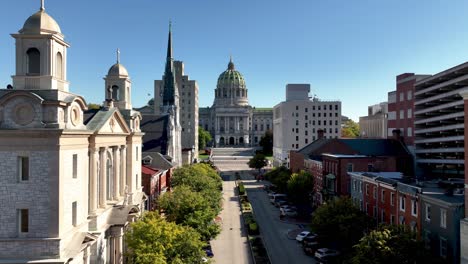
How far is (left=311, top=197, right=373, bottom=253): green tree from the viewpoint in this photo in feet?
141

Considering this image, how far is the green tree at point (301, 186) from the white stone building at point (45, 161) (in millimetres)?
44237

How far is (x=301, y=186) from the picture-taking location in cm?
7212

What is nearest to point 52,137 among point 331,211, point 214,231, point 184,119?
point 214,231

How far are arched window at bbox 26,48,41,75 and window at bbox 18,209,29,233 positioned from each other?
8989mm

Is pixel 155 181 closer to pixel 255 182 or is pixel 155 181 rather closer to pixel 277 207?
pixel 277 207

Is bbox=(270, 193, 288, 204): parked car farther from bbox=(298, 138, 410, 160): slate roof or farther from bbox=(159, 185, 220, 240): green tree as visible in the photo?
bbox=(159, 185, 220, 240): green tree

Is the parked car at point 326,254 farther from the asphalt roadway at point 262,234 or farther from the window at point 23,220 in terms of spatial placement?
the window at point 23,220

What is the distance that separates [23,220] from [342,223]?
29.6 meters

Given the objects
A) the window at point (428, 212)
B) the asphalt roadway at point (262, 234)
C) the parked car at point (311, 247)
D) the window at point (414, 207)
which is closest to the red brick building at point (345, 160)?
the asphalt roadway at point (262, 234)

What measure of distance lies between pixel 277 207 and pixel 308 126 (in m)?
61.9

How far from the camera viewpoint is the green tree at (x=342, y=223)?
4303cm

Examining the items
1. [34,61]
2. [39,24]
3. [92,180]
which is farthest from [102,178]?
[39,24]

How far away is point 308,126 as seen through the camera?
445ft

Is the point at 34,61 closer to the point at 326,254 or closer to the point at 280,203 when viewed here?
the point at 326,254
